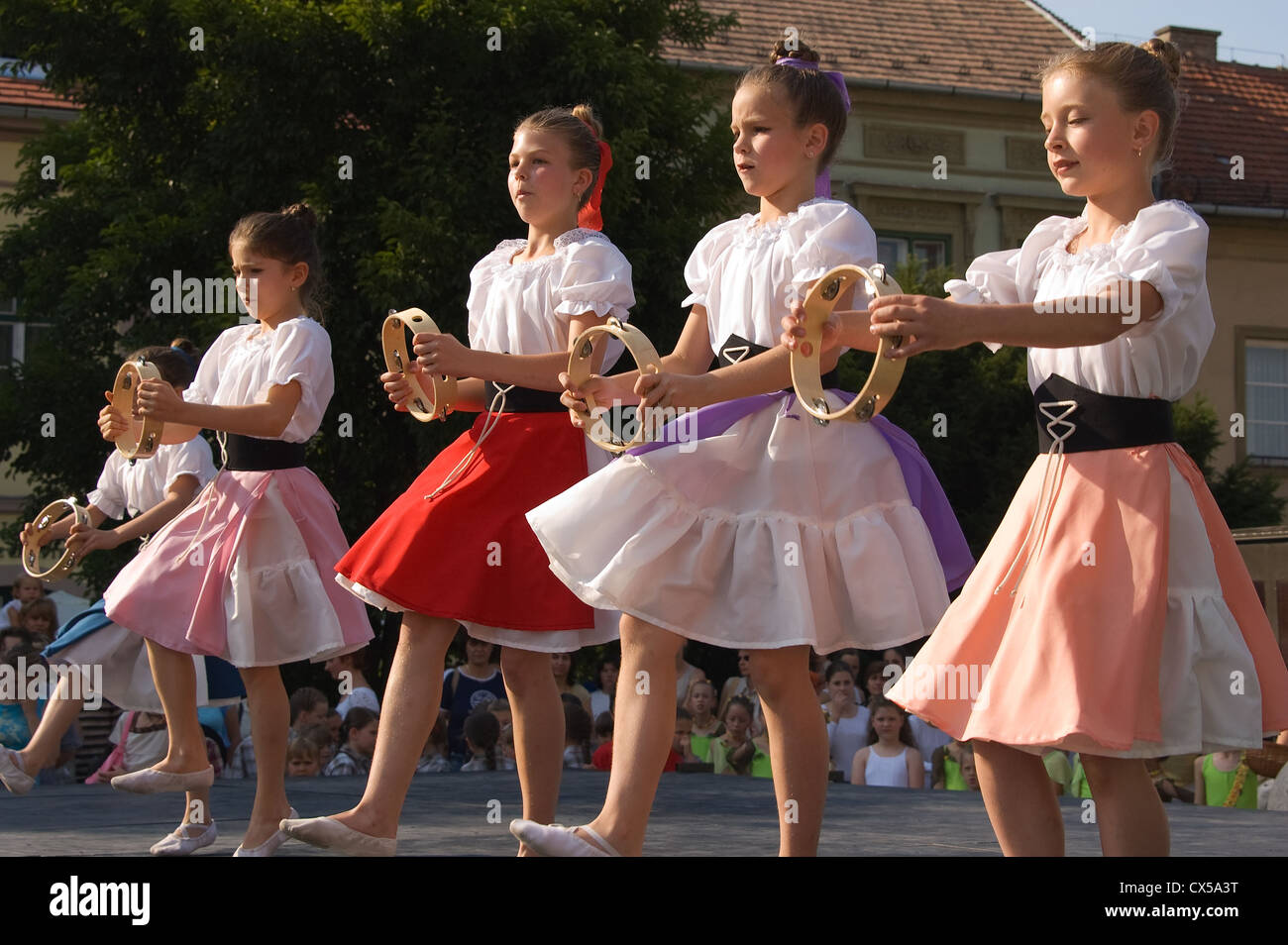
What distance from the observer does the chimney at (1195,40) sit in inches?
1115

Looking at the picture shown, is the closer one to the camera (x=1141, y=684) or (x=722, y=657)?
(x=1141, y=684)

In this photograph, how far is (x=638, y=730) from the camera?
4188mm

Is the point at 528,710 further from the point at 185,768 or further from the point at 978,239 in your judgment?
the point at 978,239

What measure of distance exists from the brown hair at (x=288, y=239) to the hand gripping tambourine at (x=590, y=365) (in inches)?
68.1

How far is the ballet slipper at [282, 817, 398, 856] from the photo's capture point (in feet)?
14.6

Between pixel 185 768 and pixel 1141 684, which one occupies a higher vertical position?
pixel 1141 684

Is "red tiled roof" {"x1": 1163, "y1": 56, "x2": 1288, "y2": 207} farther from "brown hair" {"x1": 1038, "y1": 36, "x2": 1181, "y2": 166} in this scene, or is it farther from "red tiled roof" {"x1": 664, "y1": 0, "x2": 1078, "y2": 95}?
"brown hair" {"x1": 1038, "y1": 36, "x2": 1181, "y2": 166}

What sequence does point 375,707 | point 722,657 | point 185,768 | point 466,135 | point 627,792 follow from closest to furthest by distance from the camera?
point 627,792 < point 185,768 < point 375,707 < point 466,135 < point 722,657

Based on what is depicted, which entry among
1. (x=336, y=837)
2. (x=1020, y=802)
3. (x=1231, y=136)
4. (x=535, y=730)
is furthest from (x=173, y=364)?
(x=1231, y=136)

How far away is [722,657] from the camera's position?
16.9 metres

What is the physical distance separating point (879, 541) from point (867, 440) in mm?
282

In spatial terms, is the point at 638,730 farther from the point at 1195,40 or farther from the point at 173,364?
the point at 1195,40

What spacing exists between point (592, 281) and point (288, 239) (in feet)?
4.48
